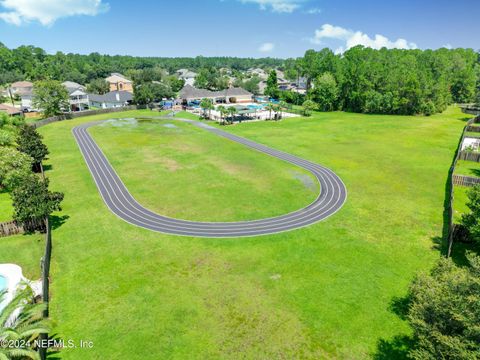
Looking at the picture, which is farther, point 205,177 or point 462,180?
point 205,177

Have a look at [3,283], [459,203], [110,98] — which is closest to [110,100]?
[110,98]

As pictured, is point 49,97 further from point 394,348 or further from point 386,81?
point 386,81

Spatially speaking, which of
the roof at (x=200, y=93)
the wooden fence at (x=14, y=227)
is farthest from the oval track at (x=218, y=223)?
the roof at (x=200, y=93)

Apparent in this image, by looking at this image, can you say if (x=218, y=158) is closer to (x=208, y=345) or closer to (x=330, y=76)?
(x=208, y=345)

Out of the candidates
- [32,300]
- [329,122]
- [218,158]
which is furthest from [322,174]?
[329,122]

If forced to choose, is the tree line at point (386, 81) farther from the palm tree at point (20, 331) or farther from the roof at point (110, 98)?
the palm tree at point (20, 331)
